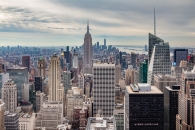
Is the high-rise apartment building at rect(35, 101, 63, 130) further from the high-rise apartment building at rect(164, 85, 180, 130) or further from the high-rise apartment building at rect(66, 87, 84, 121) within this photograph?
the high-rise apartment building at rect(164, 85, 180, 130)

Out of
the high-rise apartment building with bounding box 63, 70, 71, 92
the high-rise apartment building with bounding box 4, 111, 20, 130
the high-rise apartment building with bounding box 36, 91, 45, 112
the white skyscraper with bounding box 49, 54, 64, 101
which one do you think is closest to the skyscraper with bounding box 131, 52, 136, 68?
the high-rise apartment building with bounding box 63, 70, 71, 92

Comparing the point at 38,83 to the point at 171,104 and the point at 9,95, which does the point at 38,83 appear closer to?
the point at 9,95

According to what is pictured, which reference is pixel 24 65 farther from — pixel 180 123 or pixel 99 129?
pixel 99 129

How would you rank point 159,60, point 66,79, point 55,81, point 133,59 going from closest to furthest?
1. point 133,59
2. point 159,60
3. point 55,81
4. point 66,79

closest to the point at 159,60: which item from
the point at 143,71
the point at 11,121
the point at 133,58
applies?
the point at 143,71

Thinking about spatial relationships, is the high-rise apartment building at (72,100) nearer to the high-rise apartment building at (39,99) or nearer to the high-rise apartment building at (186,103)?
the high-rise apartment building at (39,99)

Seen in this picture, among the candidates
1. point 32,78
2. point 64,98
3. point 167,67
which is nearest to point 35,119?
point 64,98
